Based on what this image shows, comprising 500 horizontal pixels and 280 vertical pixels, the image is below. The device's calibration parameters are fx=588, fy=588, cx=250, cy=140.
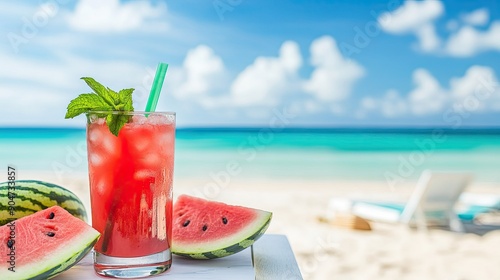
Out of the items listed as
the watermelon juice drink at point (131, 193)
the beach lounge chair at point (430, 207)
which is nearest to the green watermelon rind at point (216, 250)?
the watermelon juice drink at point (131, 193)

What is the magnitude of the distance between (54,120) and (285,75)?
849 centimetres

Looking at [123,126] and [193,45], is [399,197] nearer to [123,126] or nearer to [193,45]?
[193,45]

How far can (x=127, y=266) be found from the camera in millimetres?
1208

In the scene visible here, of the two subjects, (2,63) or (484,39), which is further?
(484,39)

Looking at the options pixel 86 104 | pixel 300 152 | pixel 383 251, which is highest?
pixel 86 104

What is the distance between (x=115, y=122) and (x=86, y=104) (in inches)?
3.8

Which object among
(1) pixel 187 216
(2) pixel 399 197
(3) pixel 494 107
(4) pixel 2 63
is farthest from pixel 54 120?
(1) pixel 187 216

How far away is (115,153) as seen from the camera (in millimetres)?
1247

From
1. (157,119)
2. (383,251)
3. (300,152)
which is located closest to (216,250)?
(157,119)

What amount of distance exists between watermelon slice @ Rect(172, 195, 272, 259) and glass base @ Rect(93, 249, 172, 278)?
15cm

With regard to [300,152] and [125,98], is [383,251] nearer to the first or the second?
[125,98]

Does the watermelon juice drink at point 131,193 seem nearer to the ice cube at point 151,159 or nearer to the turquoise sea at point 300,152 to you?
the ice cube at point 151,159

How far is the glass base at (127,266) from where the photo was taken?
3.96 feet

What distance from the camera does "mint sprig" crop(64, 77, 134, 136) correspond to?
1.25m
